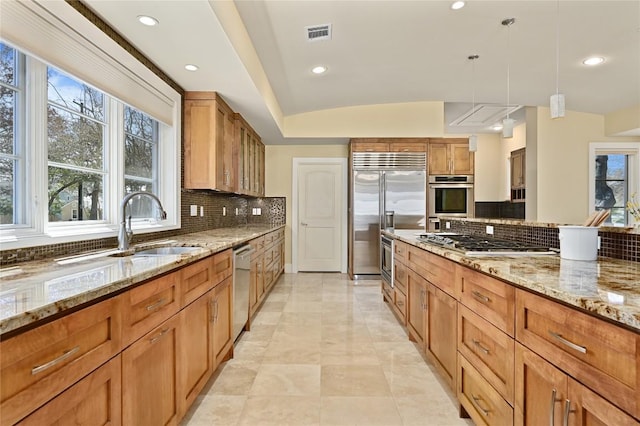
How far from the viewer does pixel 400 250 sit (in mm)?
3143

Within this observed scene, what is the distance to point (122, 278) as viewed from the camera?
112cm

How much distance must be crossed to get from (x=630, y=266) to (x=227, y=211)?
13.7 feet

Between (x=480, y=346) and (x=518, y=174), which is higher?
(x=518, y=174)

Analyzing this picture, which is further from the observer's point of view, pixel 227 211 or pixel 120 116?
pixel 227 211

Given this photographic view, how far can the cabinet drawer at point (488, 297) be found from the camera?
1281 mm

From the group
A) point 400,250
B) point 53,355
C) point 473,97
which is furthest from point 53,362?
point 473,97

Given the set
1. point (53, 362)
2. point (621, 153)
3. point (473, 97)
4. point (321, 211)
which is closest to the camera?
point (53, 362)

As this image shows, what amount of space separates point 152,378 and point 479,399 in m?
1.48

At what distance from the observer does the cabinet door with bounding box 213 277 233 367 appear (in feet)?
6.93

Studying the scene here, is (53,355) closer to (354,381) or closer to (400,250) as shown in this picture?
(354,381)

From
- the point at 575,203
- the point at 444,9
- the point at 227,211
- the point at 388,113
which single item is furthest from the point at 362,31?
the point at 575,203

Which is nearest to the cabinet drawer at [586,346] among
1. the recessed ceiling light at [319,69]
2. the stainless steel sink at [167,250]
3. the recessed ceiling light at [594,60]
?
the stainless steel sink at [167,250]

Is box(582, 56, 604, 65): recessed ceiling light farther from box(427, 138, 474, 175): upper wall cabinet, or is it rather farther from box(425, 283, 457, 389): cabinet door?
box(425, 283, 457, 389): cabinet door

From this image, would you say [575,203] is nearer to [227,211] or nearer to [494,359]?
[494,359]
